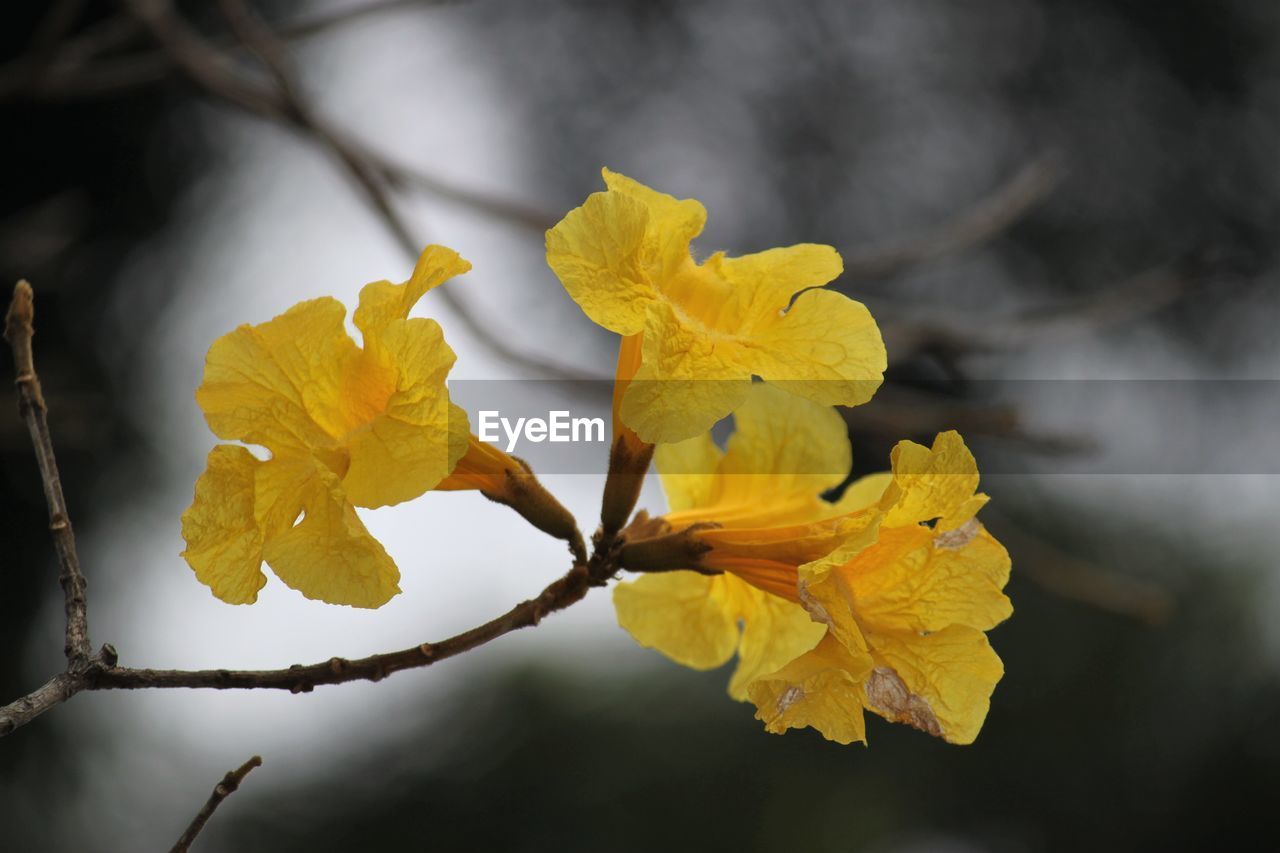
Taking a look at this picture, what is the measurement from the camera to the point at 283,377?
1381mm

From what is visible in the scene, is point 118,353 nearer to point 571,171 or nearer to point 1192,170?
point 571,171

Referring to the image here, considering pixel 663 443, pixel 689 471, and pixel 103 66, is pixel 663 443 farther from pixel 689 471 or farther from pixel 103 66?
pixel 103 66

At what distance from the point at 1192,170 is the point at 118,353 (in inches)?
388

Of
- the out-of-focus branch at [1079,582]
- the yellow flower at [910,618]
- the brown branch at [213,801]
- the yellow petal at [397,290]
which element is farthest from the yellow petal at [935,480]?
the out-of-focus branch at [1079,582]

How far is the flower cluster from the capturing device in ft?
4.24

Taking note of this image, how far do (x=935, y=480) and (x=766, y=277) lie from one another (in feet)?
1.04

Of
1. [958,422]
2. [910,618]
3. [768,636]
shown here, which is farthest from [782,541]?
[958,422]

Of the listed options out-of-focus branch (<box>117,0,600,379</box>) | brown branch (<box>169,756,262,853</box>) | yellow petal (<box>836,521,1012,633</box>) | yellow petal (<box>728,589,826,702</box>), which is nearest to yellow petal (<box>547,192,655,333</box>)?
yellow petal (<box>836,521,1012,633</box>)

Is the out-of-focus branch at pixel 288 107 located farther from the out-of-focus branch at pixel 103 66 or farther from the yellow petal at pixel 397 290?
the yellow petal at pixel 397 290

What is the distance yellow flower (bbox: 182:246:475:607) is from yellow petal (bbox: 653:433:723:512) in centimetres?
55

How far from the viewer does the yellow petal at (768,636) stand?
5.47 ft

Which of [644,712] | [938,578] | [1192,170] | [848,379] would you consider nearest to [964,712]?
[938,578]

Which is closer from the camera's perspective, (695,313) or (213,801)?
(213,801)

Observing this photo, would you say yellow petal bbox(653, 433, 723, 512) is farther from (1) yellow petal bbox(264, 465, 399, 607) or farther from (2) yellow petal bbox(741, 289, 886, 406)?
(1) yellow petal bbox(264, 465, 399, 607)
